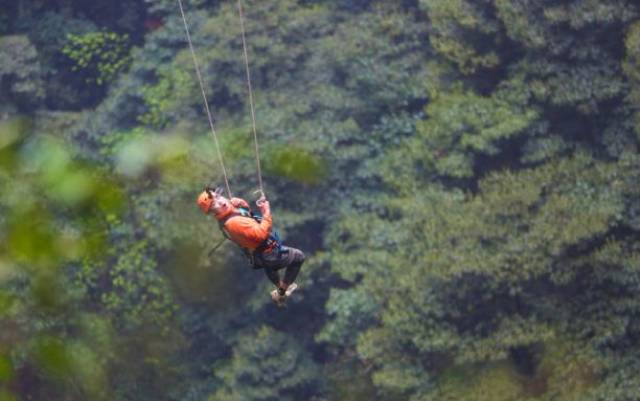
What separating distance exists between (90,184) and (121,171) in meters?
0.60

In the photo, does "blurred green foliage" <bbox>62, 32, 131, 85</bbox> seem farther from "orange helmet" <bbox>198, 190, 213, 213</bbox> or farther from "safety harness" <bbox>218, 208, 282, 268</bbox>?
"orange helmet" <bbox>198, 190, 213, 213</bbox>

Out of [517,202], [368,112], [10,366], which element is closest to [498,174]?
[517,202]

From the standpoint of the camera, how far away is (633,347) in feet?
38.0

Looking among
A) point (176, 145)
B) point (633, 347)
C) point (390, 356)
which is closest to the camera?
point (633, 347)

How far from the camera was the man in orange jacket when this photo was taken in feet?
21.4

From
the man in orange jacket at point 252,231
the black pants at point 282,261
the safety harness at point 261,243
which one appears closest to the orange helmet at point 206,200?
the man in orange jacket at point 252,231

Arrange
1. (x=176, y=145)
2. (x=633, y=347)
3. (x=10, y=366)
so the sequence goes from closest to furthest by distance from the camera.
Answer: (x=633, y=347)
(x=10, y=366)
(x=176, y=145)

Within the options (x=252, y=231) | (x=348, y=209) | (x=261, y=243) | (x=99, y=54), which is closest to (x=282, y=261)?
(x=261, y=243)

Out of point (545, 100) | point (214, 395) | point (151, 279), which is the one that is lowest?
point (214, 395)

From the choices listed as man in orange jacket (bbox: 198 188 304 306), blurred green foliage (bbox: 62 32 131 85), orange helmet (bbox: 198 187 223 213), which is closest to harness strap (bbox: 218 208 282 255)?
man in orange jacket (bbox: 198 188 304 306)

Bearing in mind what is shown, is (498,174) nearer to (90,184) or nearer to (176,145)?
(176,145)

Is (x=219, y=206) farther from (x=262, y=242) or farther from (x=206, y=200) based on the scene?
(x=262, y=242)

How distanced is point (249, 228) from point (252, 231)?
0.03 metres

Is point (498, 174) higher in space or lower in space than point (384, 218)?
higher
